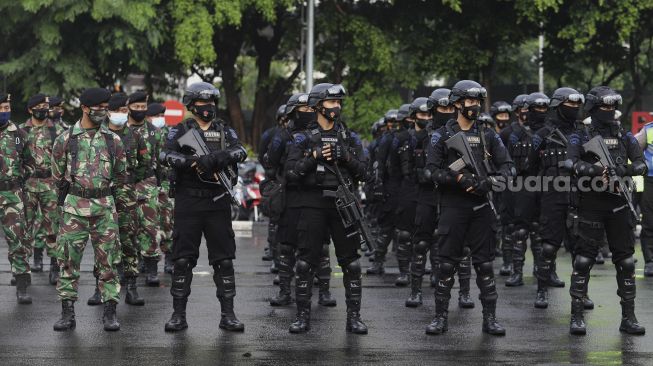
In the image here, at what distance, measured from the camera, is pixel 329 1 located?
33.4 m

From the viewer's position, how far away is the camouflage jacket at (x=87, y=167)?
10.2 m

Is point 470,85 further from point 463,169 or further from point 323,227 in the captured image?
point 323,227

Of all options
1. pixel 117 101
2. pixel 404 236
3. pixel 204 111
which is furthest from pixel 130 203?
pixel 404 236

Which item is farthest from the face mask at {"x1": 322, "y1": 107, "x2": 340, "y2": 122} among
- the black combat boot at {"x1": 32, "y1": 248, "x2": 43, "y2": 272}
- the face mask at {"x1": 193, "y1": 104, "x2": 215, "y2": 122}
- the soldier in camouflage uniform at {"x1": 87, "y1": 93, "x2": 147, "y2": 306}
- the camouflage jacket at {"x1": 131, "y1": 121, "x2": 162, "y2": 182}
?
the black combat boot at {"x1": 32, "y1": 248, "x2": 43, "y2": 272}

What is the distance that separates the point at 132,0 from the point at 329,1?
6.85 metres

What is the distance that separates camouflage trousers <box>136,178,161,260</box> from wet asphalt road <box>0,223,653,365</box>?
544mm

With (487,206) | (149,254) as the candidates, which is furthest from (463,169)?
(149,254)

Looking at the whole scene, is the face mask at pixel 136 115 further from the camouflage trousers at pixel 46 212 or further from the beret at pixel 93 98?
the beret at pixel 93 98

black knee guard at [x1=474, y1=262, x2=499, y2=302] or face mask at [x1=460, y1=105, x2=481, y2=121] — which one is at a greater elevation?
face mask at [x1=460, y1=105, x2=481, y2=121]

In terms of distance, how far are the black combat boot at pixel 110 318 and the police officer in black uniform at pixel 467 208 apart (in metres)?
2.67

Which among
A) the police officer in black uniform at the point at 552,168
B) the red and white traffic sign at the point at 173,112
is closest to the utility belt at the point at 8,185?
the police officer in black uniform at the point at 552,168

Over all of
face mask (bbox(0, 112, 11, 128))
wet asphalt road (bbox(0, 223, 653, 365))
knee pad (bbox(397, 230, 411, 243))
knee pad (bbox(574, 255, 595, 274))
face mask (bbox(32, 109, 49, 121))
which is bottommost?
wet asphalt road (bbox(0, 223, 653, 365))

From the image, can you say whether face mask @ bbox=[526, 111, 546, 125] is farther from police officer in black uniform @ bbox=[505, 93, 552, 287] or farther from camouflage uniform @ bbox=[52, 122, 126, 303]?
camouflage uniform @ bbox=[52, 122, 126, 303]

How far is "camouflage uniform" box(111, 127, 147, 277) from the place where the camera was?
11945 mm
